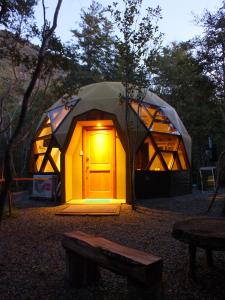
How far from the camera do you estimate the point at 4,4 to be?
468 centimetres

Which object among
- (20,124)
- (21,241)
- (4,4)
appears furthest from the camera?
(21,241)

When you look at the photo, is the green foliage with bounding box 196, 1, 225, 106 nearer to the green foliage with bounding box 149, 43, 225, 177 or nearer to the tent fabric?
the tent fabric

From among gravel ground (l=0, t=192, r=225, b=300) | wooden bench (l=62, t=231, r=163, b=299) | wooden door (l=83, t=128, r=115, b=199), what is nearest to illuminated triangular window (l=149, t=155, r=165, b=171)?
wooden door (l=83, t=128, r=115, b=199)

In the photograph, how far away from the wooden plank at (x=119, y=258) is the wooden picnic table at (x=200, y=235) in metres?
0.67

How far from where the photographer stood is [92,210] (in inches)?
324

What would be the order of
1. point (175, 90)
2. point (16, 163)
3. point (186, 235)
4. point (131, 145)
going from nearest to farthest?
point (186, 235) < point (131, 145) < point (175, 90) < point (16, 163)

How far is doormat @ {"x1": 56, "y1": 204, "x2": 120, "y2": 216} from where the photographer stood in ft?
25.7

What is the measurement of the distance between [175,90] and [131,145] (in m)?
14.5

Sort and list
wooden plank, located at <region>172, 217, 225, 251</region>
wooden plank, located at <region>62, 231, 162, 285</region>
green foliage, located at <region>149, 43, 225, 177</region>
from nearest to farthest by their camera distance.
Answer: wooden plank, located at <region>62, 231, 162, 285</region>
wooden plank, located at <region>172, 217, 225, 251</region>
green foliage, located at <region>149, 43, 225, 177</region>

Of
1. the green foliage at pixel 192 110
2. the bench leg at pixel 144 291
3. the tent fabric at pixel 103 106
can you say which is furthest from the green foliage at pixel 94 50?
the bench leg at pixel 144 291

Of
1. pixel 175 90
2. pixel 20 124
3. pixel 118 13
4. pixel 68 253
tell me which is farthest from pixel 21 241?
pixel 175 90

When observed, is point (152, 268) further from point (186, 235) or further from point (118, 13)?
point (118, 13)

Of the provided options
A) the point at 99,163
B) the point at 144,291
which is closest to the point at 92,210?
the point at 99,163

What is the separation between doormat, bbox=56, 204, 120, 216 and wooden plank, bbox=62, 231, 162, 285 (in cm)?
445
